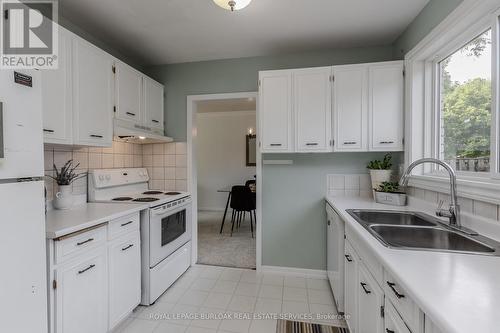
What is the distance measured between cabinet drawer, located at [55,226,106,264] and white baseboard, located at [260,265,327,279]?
1766 mm

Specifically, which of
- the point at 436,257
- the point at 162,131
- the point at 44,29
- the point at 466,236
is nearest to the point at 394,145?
the point at 466,236

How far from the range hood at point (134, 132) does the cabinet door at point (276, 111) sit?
1183mm

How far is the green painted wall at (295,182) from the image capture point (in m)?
2.62

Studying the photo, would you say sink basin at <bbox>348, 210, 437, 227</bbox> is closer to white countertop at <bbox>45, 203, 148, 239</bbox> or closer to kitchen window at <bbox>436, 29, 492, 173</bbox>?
kitchen window at <bbox>436, 29, 492, 173</bbox>

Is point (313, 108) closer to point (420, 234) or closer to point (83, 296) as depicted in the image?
point (420, 234)

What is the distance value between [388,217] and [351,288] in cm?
62

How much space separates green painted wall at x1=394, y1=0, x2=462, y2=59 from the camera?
64.9 inches

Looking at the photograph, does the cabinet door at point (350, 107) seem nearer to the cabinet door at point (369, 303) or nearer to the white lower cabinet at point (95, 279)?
the cabinet door at point (369, 303)

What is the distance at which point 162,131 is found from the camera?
9.82ft

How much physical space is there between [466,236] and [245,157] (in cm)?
486

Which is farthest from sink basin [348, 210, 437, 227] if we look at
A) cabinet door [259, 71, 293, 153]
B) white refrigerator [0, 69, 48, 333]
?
white refrigerator [0, 69, 48, 333]

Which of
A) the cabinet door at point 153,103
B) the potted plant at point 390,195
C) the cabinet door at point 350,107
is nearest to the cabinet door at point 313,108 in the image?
the cabinet door at point 350,107

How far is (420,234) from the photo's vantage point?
4.91ft

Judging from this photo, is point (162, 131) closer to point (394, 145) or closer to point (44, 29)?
point (44, 29)
